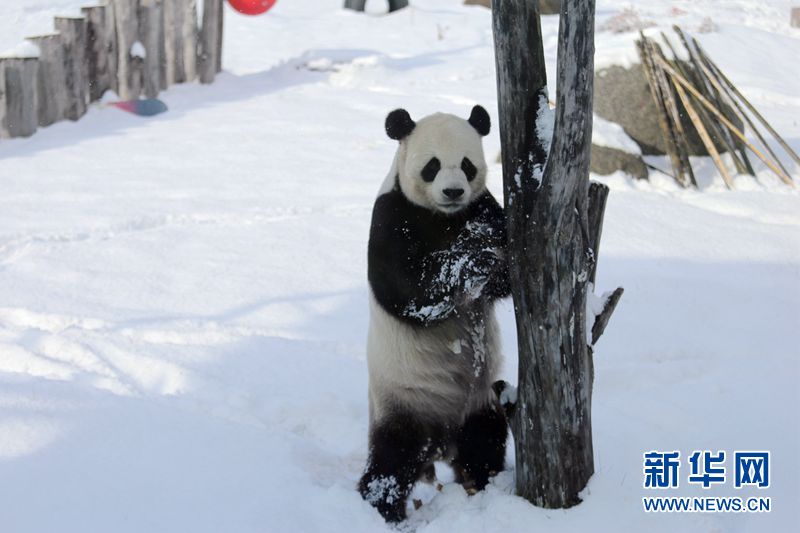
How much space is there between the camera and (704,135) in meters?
6.42

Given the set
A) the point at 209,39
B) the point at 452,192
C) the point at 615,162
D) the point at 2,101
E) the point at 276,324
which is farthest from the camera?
the point at 209,39

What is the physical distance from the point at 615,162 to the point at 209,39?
4916 millimetres

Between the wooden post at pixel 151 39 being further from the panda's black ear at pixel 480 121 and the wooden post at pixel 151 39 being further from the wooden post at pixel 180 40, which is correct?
the panda's black ear at pixel 480 121

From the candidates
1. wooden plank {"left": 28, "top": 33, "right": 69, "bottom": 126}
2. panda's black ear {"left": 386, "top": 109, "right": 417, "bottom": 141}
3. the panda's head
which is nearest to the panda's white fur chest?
the panda's head

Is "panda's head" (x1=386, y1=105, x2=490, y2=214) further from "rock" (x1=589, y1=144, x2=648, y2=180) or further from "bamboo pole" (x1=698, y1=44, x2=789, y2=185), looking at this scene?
"bamboo pole" (x1=698, y1=44, x2=789, y2=185)

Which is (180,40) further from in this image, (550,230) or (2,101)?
(550,230)

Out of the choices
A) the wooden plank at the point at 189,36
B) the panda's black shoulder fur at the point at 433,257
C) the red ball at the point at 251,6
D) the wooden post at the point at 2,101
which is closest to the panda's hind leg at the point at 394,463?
the panda's black shoulder fur at the point at 433,257

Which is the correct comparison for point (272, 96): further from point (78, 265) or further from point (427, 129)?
point (427, 129)

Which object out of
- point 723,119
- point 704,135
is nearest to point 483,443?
point 704,135

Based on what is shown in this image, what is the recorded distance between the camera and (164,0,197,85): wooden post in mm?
8922

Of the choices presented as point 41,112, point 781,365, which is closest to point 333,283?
point 781,365

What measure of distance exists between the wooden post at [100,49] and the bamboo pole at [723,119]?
493 cm

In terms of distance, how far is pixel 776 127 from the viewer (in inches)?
291

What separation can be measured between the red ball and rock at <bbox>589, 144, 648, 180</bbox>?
546cm
